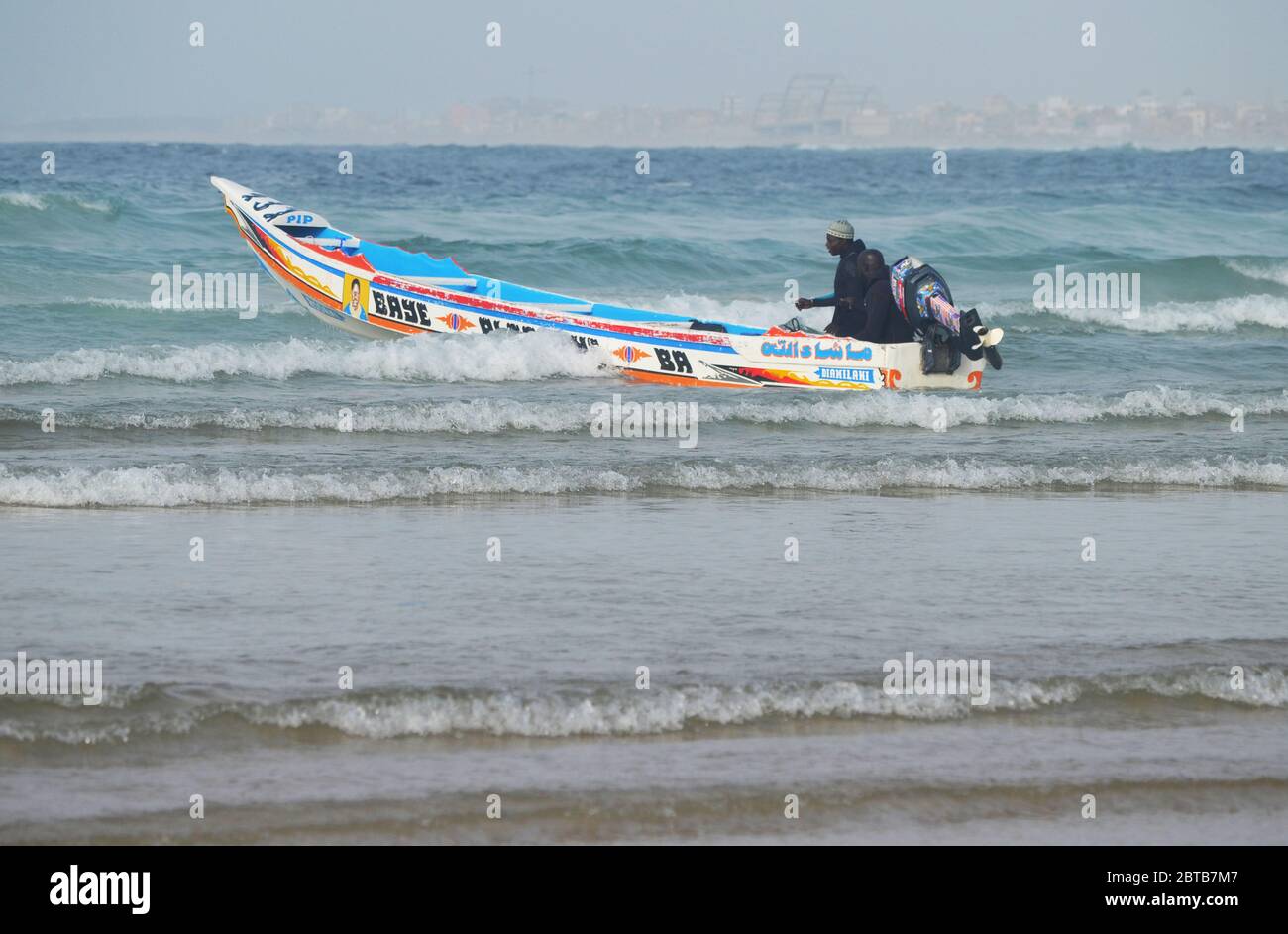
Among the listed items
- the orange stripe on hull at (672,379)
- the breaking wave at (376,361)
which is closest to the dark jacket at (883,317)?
the orange stripe on hull at (672,379)

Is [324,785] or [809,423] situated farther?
[809,423]

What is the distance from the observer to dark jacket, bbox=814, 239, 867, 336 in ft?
48.9

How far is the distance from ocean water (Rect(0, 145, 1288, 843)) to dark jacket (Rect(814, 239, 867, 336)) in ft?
2.97

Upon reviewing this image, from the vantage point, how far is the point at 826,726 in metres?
6.15

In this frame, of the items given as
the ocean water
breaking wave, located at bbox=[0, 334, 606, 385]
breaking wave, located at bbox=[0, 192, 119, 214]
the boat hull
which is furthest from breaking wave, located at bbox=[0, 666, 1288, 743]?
breaking wave, located at bbox=[0, 192, 119, 214]

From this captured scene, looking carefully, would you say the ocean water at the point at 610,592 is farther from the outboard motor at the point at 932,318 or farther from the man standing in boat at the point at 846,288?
the man standing in boat at the point at 846,288

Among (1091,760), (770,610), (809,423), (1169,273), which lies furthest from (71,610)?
(1169,273)

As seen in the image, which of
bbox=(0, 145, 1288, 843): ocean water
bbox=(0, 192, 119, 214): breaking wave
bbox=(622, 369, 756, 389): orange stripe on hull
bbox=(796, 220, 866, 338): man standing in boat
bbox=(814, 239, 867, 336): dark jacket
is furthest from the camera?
→ bbox=(0, 192, 119, 214): breaking wave

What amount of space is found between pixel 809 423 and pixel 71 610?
7.88 m

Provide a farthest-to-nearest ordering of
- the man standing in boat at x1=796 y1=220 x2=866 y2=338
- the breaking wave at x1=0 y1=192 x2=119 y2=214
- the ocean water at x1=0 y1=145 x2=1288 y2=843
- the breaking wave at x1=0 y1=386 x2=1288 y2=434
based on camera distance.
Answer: the breaking wave at x1=0 y1=192 x2=119 y2=214 < the man standing in boat at x1=796 y1=220 x2=866 y2=338 < the breaking wave at x1=0 y1=386 x2=1288 y2=434 < the ocean water at x1=0 y1=145 x2=1288 y2=843

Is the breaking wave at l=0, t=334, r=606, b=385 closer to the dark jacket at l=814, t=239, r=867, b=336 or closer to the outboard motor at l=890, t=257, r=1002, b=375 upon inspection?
the dark jacket at l=814, t=239, r=867, b=336

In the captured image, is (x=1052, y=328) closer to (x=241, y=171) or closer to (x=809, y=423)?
(x=809, y=423)
